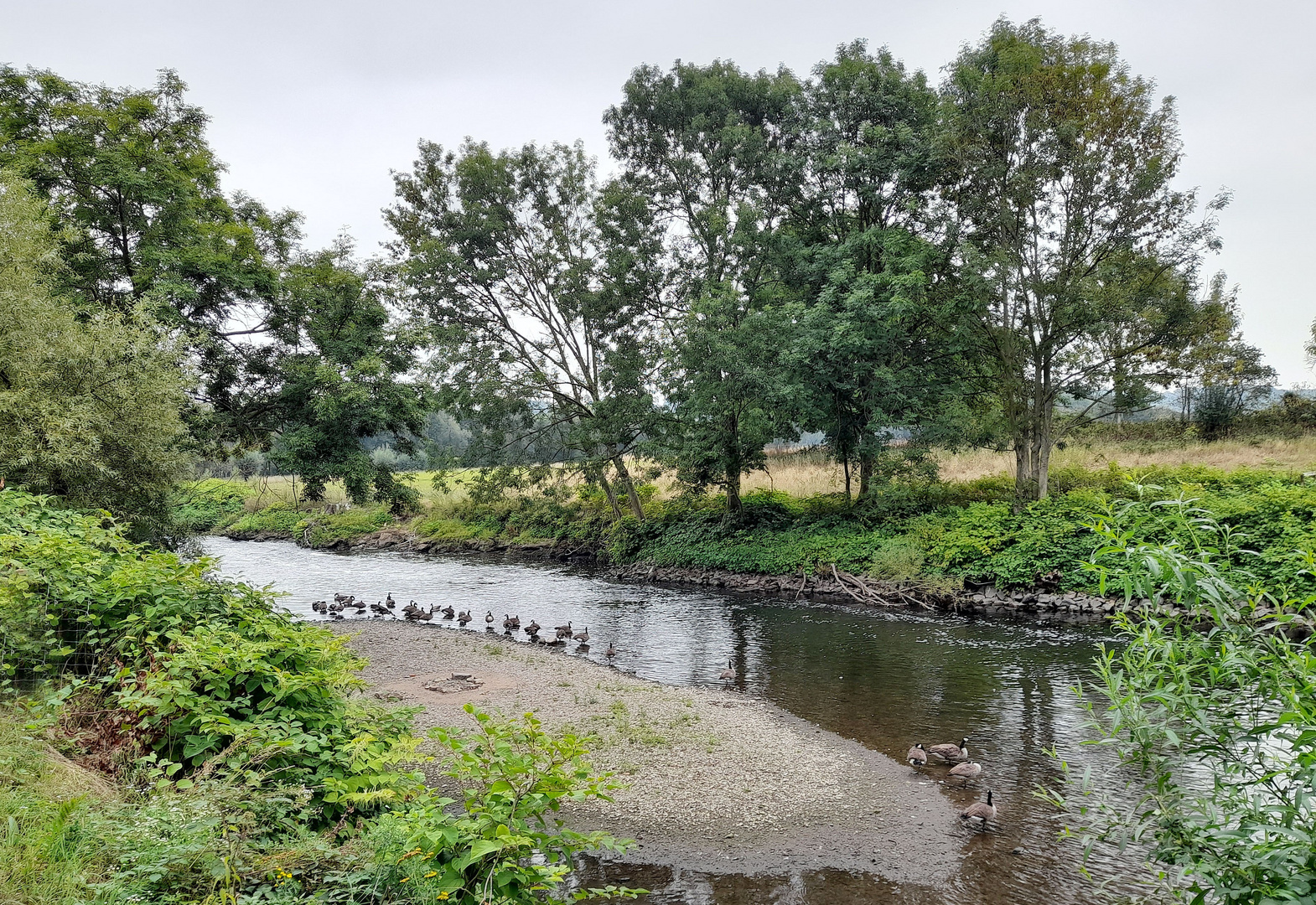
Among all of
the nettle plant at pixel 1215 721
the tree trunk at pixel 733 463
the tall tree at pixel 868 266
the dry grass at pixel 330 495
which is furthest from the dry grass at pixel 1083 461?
the nettle plant at pixel 1215 721

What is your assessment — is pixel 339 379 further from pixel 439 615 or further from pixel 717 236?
pixel 717 236

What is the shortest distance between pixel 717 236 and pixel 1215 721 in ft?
80.3

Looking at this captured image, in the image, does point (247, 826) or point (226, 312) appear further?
point (226, 312)

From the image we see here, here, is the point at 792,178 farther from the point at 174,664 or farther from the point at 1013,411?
the point at 174,664

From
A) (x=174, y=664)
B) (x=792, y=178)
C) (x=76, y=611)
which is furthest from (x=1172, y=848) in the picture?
(x=792, y=178)

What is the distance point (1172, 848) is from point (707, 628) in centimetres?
1509

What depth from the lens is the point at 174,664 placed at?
509cm

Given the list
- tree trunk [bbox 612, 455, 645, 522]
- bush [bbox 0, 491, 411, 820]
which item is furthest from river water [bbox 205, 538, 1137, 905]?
tree trunk [bbox 612, 455, 645, 522]

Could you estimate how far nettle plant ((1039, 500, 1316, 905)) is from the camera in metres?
2.96

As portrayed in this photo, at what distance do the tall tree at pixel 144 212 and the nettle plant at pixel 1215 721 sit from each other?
1750 cm

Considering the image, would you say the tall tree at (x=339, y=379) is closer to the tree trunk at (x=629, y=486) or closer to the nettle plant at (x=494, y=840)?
the tree trunk at (x=629, y=486)

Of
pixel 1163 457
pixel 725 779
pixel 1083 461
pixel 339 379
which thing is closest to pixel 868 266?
pixel 1083 461

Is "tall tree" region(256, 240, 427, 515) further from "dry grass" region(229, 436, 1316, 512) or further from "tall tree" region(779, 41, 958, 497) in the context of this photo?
"tall tree" region(779, 41, 958, 497)

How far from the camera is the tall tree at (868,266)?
21594mm
